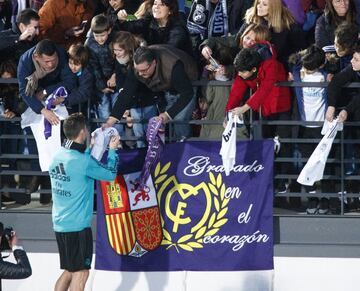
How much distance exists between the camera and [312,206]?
1453 centimetres

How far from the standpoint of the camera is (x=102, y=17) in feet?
47.4

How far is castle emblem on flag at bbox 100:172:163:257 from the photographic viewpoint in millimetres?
14281

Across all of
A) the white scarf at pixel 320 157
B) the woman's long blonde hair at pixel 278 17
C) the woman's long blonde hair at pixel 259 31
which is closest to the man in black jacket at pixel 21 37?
the woman's long blonde hair at pixel 259 31

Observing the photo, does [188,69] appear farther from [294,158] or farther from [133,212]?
[133,212]

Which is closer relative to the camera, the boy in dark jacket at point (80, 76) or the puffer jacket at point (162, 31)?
the boy in dark jacket at point (80, 76)

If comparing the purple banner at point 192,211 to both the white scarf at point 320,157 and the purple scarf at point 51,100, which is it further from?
the purple scarf at point 51,100

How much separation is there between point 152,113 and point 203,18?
145 cm

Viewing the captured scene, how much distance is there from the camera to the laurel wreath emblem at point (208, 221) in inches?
563

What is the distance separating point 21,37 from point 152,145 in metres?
1.84

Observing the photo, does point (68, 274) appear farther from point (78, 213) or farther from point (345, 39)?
point (345, 39)

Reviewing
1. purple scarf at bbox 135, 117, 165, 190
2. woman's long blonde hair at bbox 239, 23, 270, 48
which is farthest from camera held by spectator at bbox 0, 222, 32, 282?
woman's long blonde hair at bbox 239, 23, 270, 48

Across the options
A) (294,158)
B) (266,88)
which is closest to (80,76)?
(266,88)

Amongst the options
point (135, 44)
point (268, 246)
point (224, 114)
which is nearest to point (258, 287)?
point (268, 246)

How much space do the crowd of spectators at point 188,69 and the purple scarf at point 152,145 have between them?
168 mm
